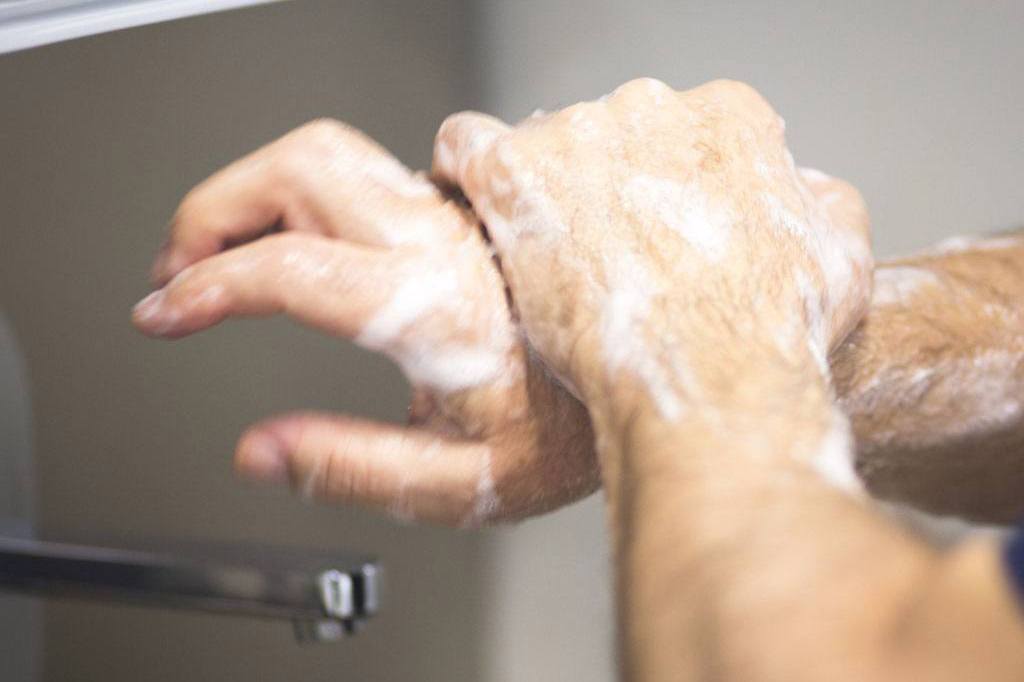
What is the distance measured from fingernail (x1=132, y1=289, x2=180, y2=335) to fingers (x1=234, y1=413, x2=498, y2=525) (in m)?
0.08

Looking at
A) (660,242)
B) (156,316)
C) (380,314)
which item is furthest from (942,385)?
(156,316)

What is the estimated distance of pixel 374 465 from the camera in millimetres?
509

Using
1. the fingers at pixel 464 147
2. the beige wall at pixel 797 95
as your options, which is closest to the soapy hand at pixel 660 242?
the fingers at pixel 464 147

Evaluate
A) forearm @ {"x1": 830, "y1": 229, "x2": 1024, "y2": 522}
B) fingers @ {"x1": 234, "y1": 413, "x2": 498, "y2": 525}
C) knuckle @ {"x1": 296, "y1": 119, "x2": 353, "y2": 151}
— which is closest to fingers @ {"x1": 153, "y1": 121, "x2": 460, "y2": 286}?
knuckle @ {"x1": 296, "y1": 119, "x2": 353, "y2": 151}

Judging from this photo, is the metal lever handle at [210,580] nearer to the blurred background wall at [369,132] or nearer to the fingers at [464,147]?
the blurred background wall at [369,132]

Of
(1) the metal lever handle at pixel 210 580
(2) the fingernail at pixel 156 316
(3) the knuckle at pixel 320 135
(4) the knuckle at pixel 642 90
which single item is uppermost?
(4) the knuckle at pixel 642 90

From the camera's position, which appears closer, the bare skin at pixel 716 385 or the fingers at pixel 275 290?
the bare skin at pixel 716 385

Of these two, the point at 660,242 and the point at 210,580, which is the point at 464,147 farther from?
the point at 210,580

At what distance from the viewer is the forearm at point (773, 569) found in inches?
10.1

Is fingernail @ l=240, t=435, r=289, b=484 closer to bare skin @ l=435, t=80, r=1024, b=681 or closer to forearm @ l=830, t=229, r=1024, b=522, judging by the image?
bare skin @ l=435, t=80, r=1024, b=681

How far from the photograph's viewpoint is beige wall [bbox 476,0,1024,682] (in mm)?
857

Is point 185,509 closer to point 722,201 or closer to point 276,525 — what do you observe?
point 276,525

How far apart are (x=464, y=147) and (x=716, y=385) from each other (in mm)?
224

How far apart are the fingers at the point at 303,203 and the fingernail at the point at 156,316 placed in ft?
0.08
